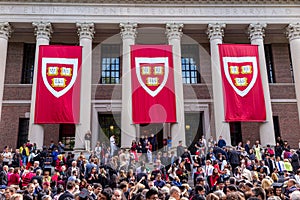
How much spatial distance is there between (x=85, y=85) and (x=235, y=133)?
459 inches

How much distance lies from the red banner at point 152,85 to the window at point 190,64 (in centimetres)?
563

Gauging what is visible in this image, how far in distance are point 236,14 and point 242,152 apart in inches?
416

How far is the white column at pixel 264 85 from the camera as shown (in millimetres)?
21188

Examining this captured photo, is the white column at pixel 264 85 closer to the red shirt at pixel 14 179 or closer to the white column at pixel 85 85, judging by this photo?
the white column at pixel 85 85

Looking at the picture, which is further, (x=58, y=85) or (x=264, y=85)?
(x=264, y=85)

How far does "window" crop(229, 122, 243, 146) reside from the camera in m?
25.2

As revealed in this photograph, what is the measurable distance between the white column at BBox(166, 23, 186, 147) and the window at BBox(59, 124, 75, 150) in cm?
803

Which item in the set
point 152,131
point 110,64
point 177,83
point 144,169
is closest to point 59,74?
point 110,64

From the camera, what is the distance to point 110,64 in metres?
26.3

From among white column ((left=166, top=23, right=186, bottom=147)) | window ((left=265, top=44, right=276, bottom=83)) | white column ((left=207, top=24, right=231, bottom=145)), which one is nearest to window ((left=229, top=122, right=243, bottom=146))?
white column ((left=207, top=24, right=231, bottom=145))

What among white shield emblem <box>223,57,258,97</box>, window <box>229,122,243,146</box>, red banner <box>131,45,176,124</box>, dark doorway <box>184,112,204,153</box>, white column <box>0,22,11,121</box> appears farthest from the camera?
window <box>229,122,243,146</box>

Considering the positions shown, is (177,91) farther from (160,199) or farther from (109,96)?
(160,199)

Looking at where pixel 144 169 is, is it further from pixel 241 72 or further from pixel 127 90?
pixel 241 72

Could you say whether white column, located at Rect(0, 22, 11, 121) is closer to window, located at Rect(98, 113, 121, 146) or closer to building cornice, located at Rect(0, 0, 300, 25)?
building cornice, located at Rect(0, 0, 300, 25)
